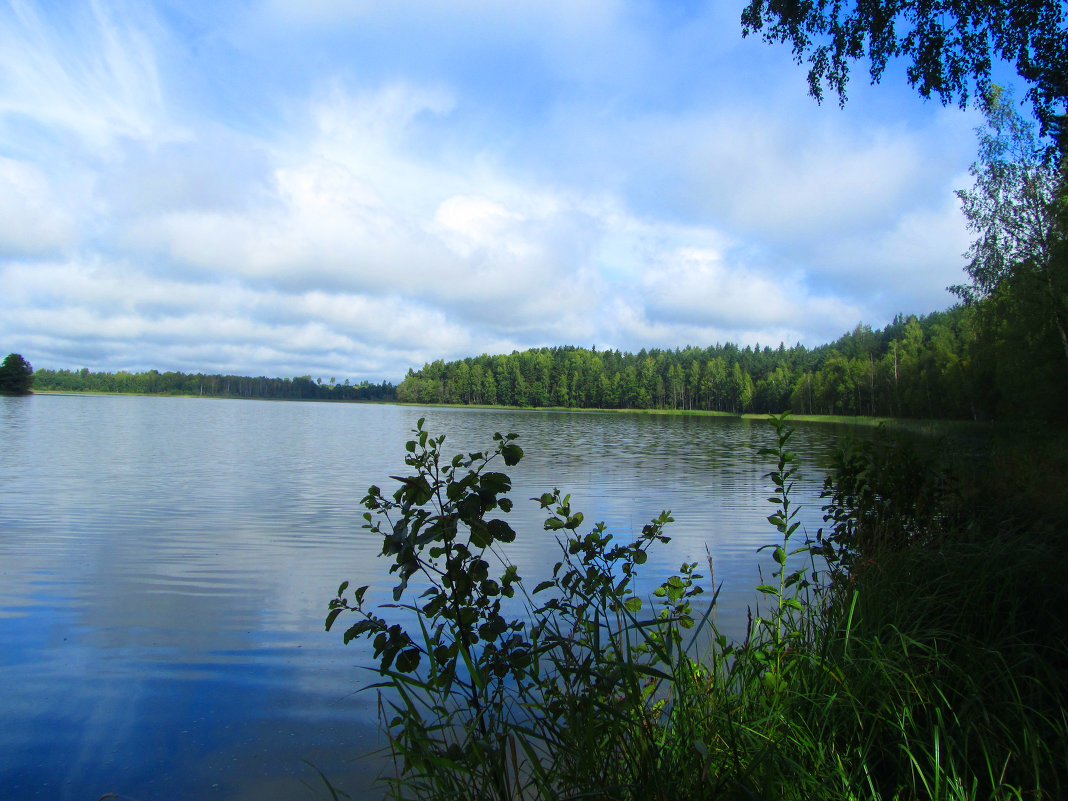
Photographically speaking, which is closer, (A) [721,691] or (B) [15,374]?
(A) [721,691]

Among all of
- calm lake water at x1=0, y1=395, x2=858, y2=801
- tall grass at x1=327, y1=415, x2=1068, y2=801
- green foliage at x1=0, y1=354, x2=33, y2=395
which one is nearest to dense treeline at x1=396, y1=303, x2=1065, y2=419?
calm lake water at x1=0, y1=395, x2=858, y2=801

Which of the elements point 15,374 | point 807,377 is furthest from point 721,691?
point 15,374

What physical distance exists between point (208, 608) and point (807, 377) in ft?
344

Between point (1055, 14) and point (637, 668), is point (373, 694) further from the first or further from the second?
point (1055, 14)

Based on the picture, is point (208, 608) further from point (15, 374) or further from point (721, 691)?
point (15, 374)

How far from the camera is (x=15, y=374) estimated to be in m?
93.4

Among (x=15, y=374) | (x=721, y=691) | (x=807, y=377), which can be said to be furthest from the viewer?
(x=807, y=377)

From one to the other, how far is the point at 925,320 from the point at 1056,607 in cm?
10986

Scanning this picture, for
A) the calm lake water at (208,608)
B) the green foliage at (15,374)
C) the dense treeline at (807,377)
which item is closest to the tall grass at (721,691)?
the calm lake water at (208,608)

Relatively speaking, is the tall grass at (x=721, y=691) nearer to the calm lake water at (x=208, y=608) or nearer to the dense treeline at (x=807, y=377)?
the calm lake water at (x=208, y=608)

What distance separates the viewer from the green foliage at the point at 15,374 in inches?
3649

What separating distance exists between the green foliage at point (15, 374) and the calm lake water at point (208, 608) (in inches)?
3893

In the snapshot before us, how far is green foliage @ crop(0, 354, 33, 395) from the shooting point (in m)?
92.7

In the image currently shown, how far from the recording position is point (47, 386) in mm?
173375
